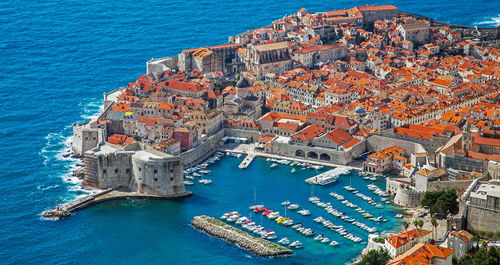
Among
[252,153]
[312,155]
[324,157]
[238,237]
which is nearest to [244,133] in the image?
[252,153]

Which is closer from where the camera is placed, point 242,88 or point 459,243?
point 459,243

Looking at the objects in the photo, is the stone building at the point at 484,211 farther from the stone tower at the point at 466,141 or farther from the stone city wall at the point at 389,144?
the stone city wall at the point at 389,144

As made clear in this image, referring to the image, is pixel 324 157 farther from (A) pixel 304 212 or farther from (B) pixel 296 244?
(B) pixel 296 244

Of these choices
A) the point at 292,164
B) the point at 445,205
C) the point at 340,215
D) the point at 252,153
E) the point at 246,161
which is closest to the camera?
the point at 445,205

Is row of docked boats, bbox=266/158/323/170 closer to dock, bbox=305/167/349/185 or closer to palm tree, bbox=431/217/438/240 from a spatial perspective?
dock, bbox=305/167/349/185

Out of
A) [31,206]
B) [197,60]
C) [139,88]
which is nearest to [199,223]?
[31,206]

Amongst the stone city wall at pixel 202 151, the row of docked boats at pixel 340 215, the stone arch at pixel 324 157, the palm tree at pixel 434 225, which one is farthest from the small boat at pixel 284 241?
the stone city wall at pixel 202 151

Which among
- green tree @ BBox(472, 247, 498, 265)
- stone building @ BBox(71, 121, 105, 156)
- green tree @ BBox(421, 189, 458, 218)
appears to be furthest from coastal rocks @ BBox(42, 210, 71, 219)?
green tree @ BBox(472, 247, 498, 265)
